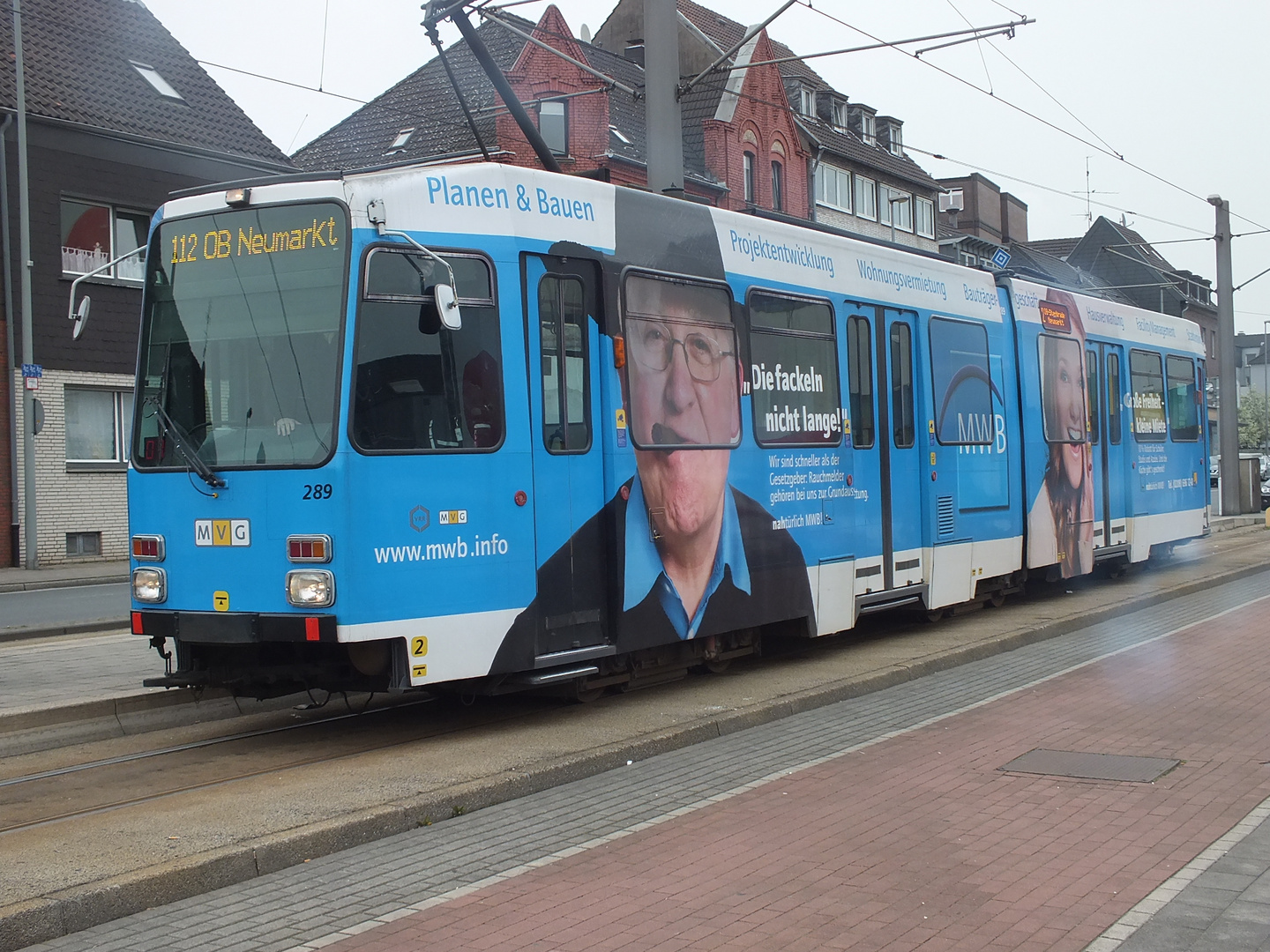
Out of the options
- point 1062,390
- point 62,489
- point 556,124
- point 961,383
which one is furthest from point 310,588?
point 556,124

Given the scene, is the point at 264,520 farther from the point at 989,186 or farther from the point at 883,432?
the point at 989,186

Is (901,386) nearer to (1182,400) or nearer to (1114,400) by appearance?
(1114,400)

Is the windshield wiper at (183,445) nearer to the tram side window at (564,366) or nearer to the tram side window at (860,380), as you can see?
the tram side window at (564,366)

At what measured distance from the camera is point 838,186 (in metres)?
49.9

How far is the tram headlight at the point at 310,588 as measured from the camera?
7723mm

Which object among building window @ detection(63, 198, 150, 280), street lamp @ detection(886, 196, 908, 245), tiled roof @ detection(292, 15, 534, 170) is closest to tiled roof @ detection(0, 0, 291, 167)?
building window @ detection(63, 198, 150, 280)

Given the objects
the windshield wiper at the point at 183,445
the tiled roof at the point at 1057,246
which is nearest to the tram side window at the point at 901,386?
the windshield wiper at the point at 183,445

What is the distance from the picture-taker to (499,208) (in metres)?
8.55

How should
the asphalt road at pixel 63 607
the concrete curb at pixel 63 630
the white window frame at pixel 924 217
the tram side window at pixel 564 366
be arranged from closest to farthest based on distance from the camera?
1. the tram side window at pixel 564 366
2. the concrete curb at pixel 63 630
3. the asphalt road at pixel 63 607
4. the white window frame at pixel 924 217

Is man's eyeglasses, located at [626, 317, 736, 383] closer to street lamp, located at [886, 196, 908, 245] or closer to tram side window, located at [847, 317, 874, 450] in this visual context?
tram side window, located at [847, 317, 874, 450]

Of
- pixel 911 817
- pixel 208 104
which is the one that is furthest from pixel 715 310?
pixel 208 104

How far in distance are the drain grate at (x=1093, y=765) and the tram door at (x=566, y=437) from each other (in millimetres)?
2755

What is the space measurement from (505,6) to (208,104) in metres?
19.7

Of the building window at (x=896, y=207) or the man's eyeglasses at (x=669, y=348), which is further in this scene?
the building window at (x=896, y=207)
